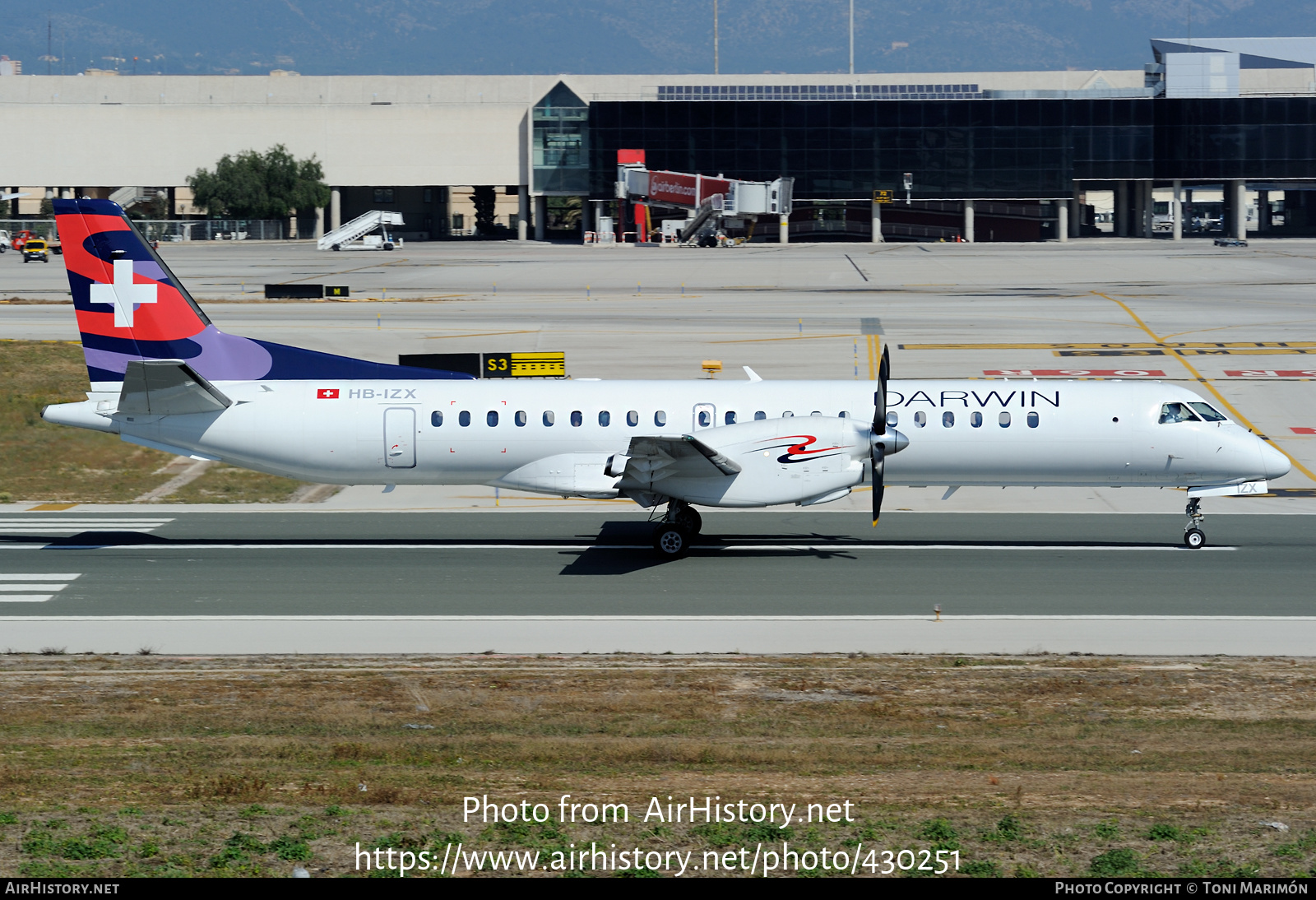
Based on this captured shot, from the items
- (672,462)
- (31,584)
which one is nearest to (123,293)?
(31,584)

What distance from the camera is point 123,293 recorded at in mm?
27484

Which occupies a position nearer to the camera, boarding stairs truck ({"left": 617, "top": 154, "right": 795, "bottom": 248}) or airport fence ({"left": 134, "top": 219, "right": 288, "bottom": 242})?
boarding stairs truck ({"left": 617, "top": 154, "right": 795, "bottom": 248})

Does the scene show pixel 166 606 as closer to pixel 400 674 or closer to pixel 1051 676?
pixel 400 674

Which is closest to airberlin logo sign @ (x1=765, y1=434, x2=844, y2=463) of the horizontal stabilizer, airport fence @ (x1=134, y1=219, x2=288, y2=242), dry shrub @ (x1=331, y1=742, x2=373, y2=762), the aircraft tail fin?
the aircraft tail fin

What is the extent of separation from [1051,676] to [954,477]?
8711mm

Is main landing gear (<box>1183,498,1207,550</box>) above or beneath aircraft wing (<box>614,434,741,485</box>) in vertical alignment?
beneath

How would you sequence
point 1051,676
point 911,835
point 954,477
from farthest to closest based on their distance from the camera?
1. point 954,477
2. point 1051,676
3. point 911,835

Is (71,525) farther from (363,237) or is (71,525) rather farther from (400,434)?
(363,237)

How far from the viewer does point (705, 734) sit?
1595 centimetres

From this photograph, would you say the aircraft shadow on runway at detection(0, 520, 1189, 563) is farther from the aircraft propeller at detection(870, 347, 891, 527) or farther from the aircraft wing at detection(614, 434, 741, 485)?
the aircraft propeller at detection(870, 347, 891, 527)

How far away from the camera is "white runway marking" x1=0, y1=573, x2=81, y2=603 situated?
23.4m

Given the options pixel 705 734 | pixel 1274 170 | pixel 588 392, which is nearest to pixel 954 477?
pixel 588 392

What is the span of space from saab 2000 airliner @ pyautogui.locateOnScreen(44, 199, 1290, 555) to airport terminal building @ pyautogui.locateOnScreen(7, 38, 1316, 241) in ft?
351
